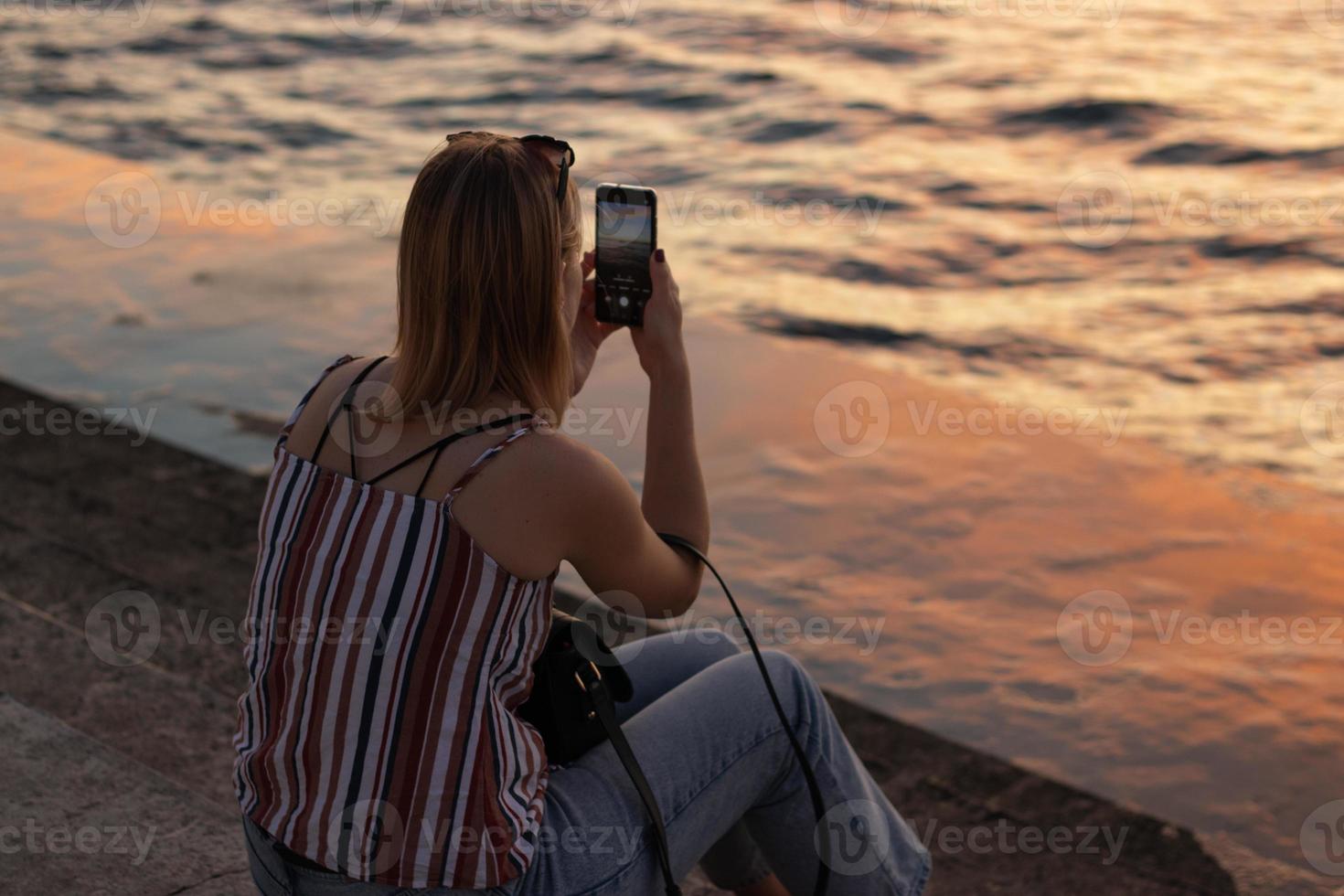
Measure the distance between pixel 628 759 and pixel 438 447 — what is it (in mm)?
474

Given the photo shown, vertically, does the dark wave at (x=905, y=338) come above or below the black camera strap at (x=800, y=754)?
below

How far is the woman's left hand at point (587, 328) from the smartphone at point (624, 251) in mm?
22

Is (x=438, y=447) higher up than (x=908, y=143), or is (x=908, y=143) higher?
(x=438, y=447)

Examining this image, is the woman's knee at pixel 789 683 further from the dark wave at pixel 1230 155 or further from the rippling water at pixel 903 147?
the dark wave at pixel 1230 155

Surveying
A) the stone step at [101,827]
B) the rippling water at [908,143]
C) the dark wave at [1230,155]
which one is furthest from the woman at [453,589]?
the dark wave at [1230,155]

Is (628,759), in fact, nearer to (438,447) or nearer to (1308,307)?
(438,447)

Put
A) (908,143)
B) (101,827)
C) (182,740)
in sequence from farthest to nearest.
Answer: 1. (908,143)
2. (182,740)
3. (101,827)

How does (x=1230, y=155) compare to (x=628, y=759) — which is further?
(x=1230, y=155)

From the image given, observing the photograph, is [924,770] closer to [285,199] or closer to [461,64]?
[285,199]

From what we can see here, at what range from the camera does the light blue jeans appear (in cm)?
184

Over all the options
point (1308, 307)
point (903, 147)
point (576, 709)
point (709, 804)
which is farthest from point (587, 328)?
point (903, 147)

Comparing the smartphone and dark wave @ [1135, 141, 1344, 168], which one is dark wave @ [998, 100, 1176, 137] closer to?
dark wave @ [1135, 141, 1344, 168]

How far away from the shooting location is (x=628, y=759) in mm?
1913

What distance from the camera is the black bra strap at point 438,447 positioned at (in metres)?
1.77
